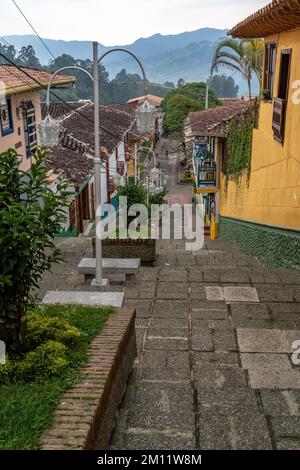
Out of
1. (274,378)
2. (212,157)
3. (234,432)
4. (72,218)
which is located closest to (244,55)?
(212,157)

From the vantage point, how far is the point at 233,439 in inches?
194

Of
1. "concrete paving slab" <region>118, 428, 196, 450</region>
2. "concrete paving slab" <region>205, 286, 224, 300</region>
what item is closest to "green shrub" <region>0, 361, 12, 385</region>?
"concrete paving slab" <region>118, 428, 196, 450</region>

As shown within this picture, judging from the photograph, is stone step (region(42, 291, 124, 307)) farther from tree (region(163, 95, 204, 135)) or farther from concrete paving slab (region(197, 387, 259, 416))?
tree (region(163, 95, 204, 135))

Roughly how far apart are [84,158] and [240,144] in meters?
7.58

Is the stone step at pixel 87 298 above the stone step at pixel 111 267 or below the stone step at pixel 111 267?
above

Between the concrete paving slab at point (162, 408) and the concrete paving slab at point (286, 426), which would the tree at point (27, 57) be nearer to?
the concrete paving slab at point (162, 408)

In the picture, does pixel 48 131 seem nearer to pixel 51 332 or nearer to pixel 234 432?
pixel 51 332

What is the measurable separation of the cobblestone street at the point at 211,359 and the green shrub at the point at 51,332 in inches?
39.4

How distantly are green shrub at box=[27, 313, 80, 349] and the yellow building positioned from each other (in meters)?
6.34

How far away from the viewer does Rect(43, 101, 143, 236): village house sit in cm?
1916

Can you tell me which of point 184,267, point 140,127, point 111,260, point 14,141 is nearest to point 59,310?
point 140,127

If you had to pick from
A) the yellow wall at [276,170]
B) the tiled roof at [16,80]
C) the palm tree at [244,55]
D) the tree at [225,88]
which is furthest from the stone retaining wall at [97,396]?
the tree at [225,88]

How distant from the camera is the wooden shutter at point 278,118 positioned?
1126cm
